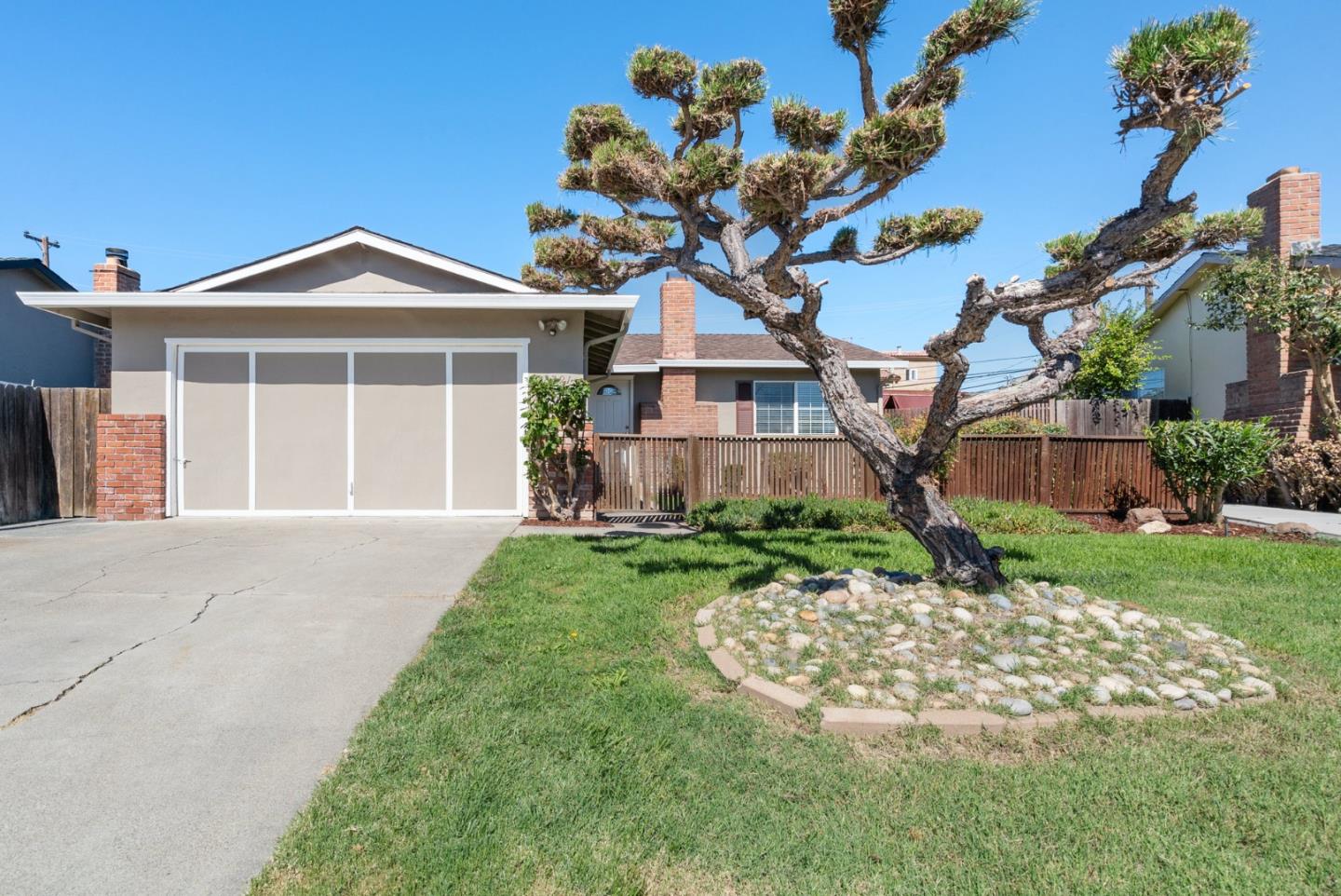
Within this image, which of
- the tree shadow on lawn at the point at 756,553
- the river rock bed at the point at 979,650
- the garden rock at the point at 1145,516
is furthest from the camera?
the garden rock at the point at 1145,516

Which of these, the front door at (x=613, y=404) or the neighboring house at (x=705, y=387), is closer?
the neighboring house at (x=705, y=387)

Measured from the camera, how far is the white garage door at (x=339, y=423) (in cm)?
973

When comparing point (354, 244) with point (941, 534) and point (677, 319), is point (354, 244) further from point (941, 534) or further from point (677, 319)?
point (941, 534)

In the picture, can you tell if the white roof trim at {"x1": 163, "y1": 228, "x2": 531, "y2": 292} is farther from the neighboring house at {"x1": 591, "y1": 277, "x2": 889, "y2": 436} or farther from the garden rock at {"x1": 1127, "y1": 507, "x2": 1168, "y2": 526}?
the garden rock at {"x1": 1127, "y1": 507, "x2": 1168, "y2": 526}

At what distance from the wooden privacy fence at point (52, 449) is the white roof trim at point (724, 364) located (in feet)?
31.2

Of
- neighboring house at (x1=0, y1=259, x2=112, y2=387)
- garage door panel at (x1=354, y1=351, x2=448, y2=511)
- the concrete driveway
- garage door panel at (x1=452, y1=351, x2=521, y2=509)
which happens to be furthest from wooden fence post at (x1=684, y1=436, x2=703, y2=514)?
neighboring house at (x1=0, y1=259, x2=112, y2=387)

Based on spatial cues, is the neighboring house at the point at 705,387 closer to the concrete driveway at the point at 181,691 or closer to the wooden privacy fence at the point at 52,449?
the wooden privacy fence at the point at 52,449

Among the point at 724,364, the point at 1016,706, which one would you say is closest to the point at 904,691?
the point at 1016,706

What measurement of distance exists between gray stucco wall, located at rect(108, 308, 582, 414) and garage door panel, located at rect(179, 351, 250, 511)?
349mm

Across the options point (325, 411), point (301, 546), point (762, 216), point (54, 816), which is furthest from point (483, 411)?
point (54, 816)

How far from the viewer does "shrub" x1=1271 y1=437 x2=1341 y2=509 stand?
36.0 ft

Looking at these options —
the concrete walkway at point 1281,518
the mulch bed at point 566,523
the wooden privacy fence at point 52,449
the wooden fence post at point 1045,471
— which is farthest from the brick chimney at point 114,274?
the concrete walkway at point 1281,518

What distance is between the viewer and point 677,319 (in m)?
16.7

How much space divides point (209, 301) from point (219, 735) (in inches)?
313
